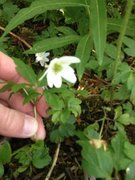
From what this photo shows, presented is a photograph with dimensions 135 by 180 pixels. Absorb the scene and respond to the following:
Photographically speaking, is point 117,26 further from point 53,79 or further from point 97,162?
point 97,162

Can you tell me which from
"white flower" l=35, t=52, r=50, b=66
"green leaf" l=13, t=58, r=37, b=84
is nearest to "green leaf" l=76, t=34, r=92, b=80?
"green leaf" l=13, t=58, r=37, b=84

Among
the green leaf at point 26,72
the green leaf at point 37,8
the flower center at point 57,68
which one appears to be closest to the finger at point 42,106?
the green leaf at point 26,72

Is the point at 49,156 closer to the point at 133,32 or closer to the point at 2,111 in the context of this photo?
the point at 2,111

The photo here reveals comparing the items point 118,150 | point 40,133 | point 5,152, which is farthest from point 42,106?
point 118,150

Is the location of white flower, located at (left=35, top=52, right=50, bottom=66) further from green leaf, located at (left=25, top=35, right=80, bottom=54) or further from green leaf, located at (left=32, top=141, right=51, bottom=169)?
green leaf, located at (left=32, top=141, right=51, bottom=169)

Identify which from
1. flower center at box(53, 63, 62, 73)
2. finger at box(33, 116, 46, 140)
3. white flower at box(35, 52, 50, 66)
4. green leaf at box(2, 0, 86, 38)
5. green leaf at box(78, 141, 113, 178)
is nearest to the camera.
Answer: green leaf at box(78, 141, 113, 178)

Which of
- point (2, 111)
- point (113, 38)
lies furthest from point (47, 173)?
point (113, 38)
